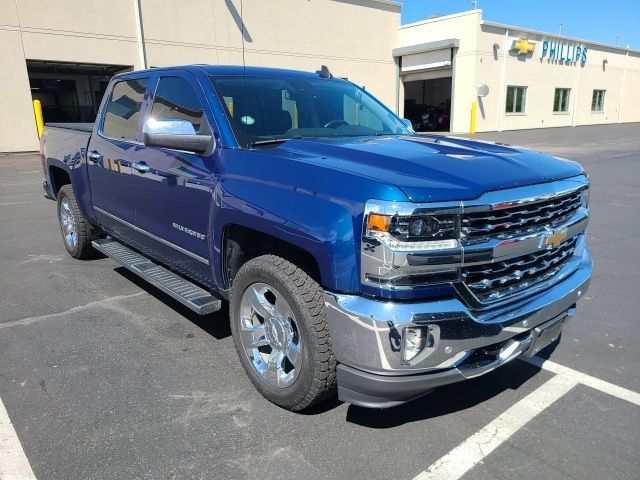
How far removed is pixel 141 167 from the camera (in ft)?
13.2

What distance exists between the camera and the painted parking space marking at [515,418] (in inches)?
99.2

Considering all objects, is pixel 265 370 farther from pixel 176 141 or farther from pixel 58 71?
pixel 58 71

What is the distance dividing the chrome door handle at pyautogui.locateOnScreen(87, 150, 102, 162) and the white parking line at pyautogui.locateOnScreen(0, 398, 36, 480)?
2.66 meters

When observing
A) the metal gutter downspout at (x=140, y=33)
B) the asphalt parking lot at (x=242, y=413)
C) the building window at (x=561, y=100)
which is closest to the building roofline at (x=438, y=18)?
the building window at (x=561, y=100)

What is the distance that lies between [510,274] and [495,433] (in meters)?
0.88

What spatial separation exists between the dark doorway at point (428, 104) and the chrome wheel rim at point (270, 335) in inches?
1204

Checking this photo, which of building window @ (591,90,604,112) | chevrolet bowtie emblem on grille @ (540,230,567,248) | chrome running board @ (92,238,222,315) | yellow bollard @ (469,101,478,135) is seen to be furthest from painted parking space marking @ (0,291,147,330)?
building window @ (591,90,604,112)

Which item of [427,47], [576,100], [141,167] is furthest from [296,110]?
[576,100]

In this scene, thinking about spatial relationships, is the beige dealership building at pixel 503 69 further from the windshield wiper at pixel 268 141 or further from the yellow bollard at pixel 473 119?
the windshield wiper at pixel 268 141

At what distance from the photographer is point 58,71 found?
24.2 m

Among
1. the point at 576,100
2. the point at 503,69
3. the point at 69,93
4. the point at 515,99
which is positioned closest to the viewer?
the point at 69,93

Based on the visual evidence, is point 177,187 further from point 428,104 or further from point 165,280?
point 428,104

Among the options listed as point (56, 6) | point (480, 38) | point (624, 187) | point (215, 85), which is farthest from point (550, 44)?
point (215, 85)

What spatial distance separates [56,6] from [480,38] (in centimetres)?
2119
